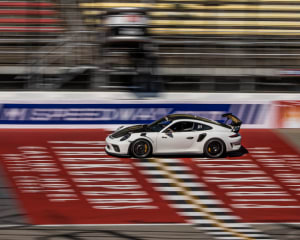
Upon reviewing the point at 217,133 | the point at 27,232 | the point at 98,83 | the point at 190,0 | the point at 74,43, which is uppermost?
the point at 190,0

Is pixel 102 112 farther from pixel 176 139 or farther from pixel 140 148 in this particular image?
pixel 176 139

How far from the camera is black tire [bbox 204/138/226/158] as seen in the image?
10.9 m

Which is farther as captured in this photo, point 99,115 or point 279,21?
point 279,21

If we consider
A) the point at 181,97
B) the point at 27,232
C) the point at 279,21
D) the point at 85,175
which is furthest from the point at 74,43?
the point at 27,232

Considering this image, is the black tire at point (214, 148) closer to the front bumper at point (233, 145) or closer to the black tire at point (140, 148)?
the front bumper at point (233, 145)

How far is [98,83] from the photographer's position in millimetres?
13062

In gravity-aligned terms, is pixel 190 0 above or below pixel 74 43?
above

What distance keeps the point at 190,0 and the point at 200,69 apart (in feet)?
8.00

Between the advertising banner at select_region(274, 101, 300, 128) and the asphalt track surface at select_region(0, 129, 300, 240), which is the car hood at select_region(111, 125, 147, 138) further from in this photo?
the advertising banner at select_region(274, 101, 300, 128)

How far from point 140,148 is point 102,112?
2320mm

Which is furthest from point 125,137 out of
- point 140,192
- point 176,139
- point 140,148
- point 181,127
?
point 140,192

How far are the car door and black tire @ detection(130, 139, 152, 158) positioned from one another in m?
0.20

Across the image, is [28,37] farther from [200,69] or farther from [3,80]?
[200,69]

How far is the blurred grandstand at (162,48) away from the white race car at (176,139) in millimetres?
2365
